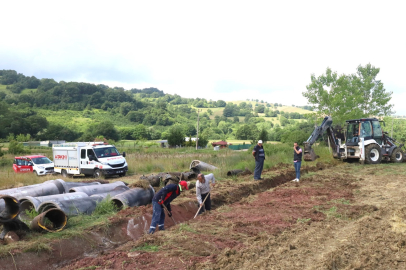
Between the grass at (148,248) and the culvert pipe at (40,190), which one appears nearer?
the grass at (148,248)

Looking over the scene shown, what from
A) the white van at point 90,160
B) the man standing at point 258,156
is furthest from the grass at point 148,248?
the white van at point 90,160

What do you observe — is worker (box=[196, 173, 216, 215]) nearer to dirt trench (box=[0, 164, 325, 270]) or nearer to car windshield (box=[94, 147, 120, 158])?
dirt trench (box=[0, 164, 325, 270])

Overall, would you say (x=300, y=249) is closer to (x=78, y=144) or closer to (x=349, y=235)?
(x=349, y=235)

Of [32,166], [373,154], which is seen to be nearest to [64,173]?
[32,166]

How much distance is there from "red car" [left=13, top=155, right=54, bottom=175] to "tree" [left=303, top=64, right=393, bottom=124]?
24889mm

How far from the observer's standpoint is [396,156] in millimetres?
21062

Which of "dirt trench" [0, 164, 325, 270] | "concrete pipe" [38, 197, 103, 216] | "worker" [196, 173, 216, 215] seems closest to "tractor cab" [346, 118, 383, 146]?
"dirt trench" [0, 164, 325, 270]

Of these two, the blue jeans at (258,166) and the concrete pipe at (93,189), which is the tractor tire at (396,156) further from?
the concrete pipe at (93,189)

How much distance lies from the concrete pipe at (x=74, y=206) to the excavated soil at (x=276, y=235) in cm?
93

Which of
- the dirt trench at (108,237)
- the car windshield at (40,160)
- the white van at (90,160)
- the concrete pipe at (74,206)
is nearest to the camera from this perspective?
the dirt trench at (108,237)

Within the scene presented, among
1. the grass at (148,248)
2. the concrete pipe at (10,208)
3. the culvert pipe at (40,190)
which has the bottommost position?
the grass at (148,248)

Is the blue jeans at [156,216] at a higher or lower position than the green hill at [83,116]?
lower

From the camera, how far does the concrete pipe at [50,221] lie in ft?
24.2

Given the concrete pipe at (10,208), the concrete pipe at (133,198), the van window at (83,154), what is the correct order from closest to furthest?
the concrete pipe at (10,208) < the concrete pipe at (133,198) < the van window at (83,154)
